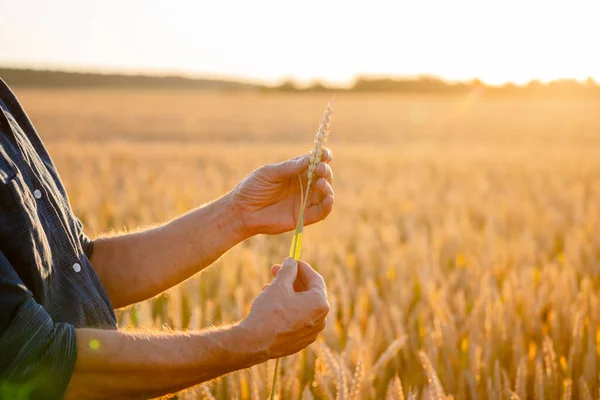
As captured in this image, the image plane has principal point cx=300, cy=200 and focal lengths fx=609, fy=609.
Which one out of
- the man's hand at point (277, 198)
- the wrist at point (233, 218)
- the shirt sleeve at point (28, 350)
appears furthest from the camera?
the wrist at point (233, 218)

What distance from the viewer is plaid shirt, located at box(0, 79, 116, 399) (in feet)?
3.44

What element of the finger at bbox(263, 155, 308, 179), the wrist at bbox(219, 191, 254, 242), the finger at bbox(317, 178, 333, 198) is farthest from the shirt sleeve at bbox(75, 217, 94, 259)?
the finger at bbox(317, 178, 333, 198)

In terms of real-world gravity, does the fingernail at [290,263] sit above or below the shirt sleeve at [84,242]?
above

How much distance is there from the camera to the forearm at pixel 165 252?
1.74 m

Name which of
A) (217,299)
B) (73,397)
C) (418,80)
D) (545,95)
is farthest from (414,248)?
(418,80)

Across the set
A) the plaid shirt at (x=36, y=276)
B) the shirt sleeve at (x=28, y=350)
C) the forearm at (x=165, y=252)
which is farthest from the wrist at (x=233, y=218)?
the shirt sleeve at (x=28, y=350)

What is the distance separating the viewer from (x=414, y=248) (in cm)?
354

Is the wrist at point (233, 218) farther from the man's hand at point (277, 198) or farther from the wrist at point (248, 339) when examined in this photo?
the wrist at point (248, 339)

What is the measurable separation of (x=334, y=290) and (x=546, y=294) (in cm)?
93

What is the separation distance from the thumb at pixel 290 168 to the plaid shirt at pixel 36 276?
1.74 feet

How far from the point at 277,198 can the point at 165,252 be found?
0.36m

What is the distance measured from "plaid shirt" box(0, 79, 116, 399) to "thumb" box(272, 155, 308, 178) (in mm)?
531

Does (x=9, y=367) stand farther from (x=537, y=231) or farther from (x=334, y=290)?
(x=537, y=231)

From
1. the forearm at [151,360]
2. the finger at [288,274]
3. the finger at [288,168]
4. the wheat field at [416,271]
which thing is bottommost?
the wheat field at [416,271]
